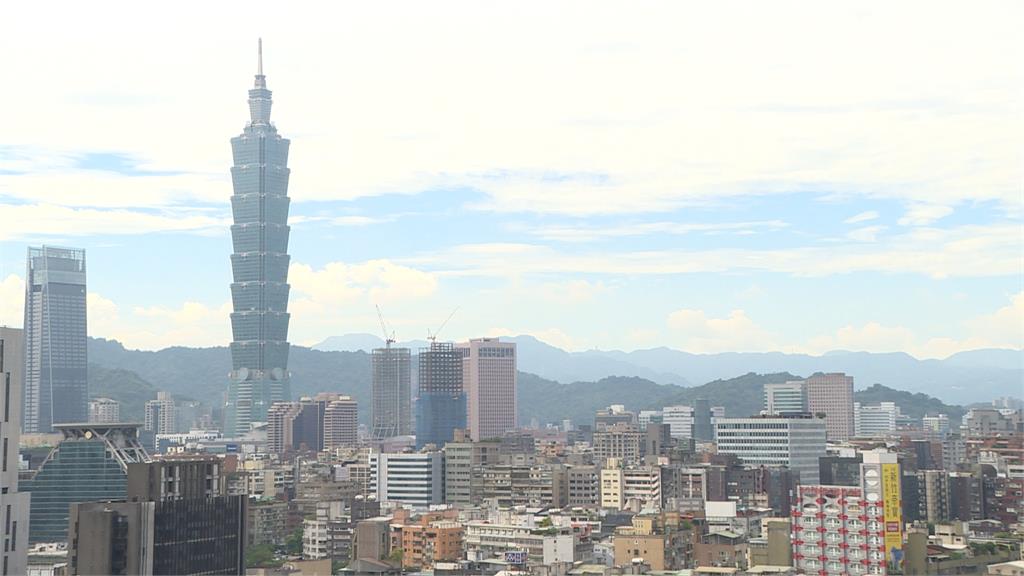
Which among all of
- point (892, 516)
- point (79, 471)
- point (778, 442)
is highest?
point (778, 442)

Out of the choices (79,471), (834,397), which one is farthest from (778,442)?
(834,397)

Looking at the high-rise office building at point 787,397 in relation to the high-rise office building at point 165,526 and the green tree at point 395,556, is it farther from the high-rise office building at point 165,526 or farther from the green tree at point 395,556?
the high-rise office building at point 165,526

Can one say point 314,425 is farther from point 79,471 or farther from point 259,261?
point 79,471

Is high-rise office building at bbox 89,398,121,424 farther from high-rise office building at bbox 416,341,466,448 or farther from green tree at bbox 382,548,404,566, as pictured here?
green tree at bbox 382,548,404,566

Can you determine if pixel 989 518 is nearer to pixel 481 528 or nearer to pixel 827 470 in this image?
pixel 827 470

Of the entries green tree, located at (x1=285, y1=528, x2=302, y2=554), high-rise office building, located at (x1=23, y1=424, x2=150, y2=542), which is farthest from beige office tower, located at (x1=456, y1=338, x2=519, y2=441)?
high-rise office building, located at (x1=23, y1=424, x2=150, y2=542)

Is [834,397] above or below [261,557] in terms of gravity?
above
